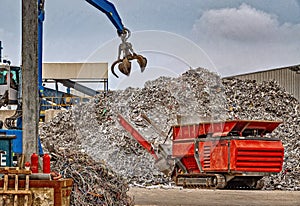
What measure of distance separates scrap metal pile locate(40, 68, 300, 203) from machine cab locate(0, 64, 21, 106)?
1126 cm

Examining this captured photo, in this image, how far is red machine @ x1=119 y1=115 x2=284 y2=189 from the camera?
15711 mm

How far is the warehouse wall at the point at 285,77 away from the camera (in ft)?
99.8

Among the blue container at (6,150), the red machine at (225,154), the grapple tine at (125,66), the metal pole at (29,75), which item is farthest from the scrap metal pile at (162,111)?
the metal pole at (29,75)

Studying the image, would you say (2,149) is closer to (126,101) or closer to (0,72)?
(0,72)

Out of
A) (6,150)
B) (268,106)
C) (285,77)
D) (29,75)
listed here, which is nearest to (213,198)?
(6,150)

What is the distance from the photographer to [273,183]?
18234 mm

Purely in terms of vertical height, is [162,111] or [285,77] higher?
[285,77]

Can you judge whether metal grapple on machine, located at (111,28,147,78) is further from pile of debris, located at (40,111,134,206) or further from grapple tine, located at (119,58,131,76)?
pile of debris, located at (40,111,134,206)

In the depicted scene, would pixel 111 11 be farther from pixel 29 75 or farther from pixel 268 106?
pixel 268 106

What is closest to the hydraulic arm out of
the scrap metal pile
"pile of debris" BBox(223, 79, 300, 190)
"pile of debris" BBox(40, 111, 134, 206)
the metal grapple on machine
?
the metal grapple on machine

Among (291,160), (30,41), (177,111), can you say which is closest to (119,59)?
(30,41)

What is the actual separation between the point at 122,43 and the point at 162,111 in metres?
15.7

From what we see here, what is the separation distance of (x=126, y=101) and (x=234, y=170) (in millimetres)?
12357

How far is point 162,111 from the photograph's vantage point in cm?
2562
